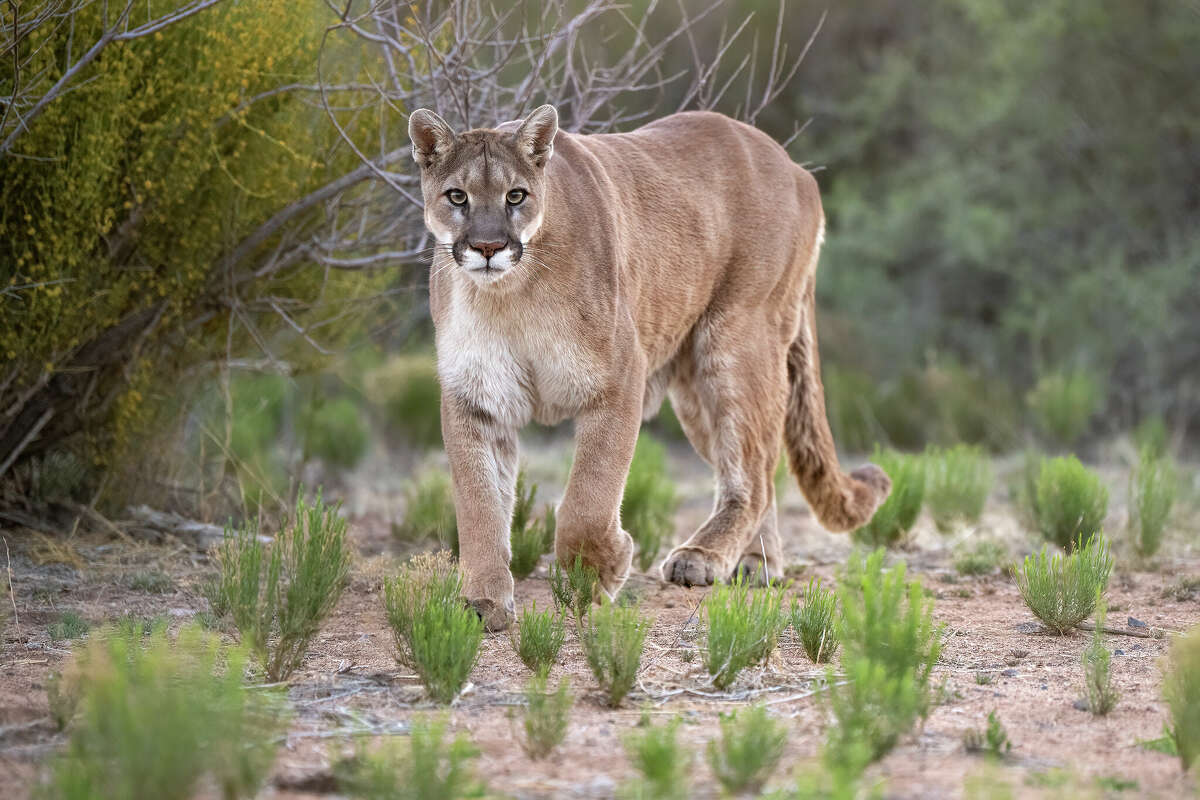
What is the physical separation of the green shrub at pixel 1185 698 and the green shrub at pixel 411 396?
282 inches

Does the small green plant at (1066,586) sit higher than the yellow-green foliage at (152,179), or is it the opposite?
the yellow-green foliage at (152,179)

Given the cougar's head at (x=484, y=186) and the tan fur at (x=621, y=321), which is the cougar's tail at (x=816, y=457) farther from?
the cougar's head at (x=484, y=186)

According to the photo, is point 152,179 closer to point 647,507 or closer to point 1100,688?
point 647,507

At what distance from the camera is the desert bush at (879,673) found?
2893 millimetres

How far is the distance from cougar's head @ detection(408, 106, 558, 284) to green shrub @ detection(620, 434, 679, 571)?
5.34 ft

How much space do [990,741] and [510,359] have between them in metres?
2.09

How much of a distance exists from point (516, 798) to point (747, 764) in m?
0.46

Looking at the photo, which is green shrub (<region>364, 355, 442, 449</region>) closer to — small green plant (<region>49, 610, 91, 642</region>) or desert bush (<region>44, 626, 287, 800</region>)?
small green plant (<region>49, 610, 91, 642</region>)

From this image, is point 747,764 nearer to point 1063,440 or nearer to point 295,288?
point 295,288

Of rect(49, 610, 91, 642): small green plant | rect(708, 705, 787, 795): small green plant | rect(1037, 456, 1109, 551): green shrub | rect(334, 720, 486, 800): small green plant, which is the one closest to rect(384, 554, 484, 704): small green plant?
rect(334, 720, 486, 800): small green plant

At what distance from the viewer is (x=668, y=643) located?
418 centimetres

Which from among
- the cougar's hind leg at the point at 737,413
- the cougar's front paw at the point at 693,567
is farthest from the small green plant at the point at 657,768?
the cougar's hind leg at the point at 737,413

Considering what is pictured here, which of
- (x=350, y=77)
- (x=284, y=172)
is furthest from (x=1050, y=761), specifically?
(x=350, y=77)

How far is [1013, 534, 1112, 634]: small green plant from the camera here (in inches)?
172
